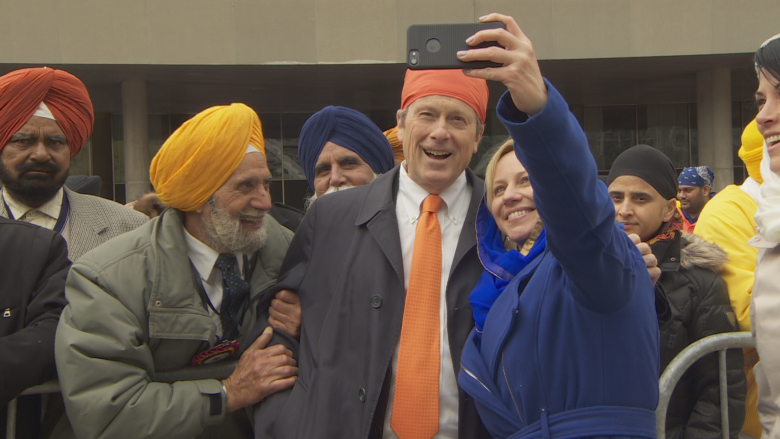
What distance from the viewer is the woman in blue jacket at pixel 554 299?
1473 mm

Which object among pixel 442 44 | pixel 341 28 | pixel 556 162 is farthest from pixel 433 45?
pixel 341 28

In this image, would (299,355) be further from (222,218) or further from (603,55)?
(603,55)

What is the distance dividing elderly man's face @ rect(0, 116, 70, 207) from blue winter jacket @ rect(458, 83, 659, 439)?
2.38m

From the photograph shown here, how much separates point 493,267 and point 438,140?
56 cm

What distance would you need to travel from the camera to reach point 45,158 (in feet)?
10.6

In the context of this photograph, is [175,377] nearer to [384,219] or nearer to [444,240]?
[384,219]

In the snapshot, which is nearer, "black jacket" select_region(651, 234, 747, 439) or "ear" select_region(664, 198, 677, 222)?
"black jacket" select_region(651, 234, 747, 439)

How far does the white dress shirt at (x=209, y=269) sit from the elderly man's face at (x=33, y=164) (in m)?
0.93

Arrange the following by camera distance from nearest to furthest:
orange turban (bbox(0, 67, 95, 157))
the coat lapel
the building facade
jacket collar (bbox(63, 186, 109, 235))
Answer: the coat lapel → orange turban (bbox(0, 67, 95, 157)) → jacket collar (bbox(63, 186, 109, 235)) → the building facade

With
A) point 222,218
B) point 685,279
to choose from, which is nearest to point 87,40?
point 222,218

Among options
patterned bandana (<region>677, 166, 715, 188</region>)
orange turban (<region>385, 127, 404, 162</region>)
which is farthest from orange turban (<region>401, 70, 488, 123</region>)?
patterned bandana (<region>677, 166, 715, 188</region>)

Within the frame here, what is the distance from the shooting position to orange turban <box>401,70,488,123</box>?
8.04ft

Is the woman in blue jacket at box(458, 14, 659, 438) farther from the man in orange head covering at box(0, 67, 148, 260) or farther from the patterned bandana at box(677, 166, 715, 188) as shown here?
the patterned bandana at box(677, 166, 715, 188)

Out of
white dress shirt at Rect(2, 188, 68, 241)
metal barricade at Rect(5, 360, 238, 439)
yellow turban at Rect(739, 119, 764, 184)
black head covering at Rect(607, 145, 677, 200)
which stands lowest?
metal barricade at Rect(5, 360, 238, 439)
